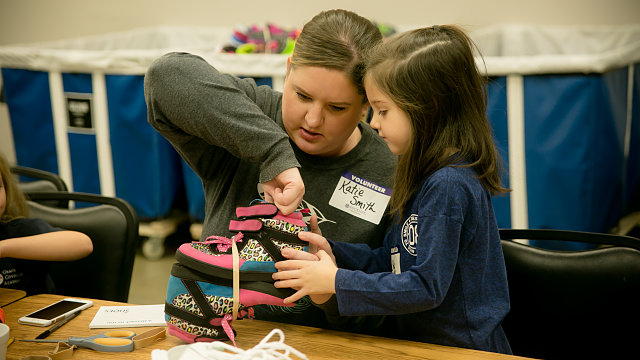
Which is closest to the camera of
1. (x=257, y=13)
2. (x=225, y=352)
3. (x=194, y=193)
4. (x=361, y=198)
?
(x=225, y=352)

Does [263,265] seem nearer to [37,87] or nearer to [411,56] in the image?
[411,56]

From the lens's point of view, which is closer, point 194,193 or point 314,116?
point 314,116

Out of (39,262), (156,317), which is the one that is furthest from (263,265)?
(39,262)

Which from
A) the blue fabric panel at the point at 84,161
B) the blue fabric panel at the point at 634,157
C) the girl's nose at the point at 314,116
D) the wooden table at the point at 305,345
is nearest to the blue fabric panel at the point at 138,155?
the blue fabric panel at the point at 84,161

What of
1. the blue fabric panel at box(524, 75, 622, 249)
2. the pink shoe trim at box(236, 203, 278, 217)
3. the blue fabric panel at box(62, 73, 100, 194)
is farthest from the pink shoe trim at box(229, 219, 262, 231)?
the blue fabric panel at box(62, 73, 100, 194)

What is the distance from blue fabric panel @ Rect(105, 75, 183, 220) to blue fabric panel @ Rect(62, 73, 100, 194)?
0.46 ft

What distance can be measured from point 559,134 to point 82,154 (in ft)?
8.61

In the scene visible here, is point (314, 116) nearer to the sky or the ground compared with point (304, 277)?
nearer to the sky

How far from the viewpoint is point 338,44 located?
4.24 feet

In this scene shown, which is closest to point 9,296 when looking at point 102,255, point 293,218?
point 102,255

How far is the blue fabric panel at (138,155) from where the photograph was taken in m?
3.17

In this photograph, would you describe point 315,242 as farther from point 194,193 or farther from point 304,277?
point 194,193

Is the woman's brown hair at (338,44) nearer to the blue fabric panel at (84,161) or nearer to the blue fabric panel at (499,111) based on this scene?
the blue fabric panel at (499,111)

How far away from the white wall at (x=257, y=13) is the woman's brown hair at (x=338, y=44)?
2.54 metres
